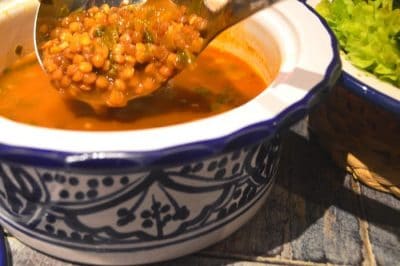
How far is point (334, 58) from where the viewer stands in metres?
1.15

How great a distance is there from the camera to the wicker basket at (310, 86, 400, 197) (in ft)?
4.49

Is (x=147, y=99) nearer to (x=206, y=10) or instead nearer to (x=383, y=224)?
(x=206, y=10)

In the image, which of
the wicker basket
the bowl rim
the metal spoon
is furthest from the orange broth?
the bowl rim

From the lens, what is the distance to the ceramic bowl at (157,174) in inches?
35.4

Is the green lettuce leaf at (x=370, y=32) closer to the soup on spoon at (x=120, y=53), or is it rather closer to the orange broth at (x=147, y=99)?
the orange broth at (x=147, y=99)

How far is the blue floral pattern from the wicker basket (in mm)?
315

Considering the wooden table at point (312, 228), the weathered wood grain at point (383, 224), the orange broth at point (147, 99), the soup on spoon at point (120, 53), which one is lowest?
the weathered wood grain at point (383, 224)

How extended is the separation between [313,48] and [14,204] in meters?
0.69

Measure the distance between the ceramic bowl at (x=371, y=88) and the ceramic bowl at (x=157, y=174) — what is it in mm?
103

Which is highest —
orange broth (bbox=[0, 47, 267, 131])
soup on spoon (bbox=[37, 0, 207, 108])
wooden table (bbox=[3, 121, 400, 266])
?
soup on spoon (bbox=[37, 0, 207, 108])

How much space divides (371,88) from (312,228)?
1.16 feet

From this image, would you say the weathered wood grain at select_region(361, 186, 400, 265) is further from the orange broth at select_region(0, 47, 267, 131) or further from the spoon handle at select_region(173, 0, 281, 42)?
the spoon handle at select_region(173, 0, 281, 42)

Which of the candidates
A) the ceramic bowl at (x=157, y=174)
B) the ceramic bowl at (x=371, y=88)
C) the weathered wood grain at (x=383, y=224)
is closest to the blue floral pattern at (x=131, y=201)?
the ceramic bowl at (x=157, y=174)

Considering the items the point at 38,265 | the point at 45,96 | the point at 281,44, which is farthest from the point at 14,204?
the point at 281,44
